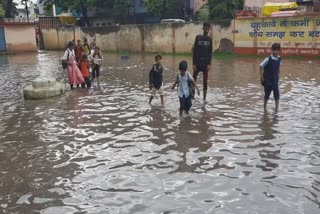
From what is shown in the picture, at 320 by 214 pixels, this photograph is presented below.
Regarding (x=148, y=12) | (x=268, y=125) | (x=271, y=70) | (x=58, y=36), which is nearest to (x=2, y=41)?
(x=58, y=36)

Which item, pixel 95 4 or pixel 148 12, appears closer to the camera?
pixel 95 4

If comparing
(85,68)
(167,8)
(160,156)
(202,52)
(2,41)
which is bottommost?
(160,156)

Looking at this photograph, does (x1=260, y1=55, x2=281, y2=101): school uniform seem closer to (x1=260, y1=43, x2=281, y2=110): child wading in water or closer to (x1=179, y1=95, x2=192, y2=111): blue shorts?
(x1=260, y1=43, x2=281, y2=110): child wading in water

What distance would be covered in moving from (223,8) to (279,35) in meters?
9.28

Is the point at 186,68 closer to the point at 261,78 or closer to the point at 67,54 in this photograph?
the point at 261,78

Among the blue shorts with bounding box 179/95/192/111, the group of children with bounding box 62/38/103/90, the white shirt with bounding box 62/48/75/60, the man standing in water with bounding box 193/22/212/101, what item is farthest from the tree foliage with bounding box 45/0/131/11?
the blue shorts with bounding box 179/95/192/111

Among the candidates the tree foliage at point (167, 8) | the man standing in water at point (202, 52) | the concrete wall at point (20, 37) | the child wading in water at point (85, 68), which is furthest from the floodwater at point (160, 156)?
the concrete wall at point (20, 37)

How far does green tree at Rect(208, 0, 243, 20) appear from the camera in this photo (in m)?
31.3

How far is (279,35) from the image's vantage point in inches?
905

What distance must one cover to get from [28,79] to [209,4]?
64.5 ft

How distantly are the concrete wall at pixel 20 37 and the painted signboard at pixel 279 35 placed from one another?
21873 millimetres

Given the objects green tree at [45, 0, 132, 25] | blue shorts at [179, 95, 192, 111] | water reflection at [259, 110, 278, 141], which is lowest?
water reflection at [259, 110, 278, 141]

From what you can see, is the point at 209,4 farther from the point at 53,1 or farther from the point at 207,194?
the point at 207,194

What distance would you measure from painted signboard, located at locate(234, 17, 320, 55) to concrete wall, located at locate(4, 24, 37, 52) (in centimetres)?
2187
